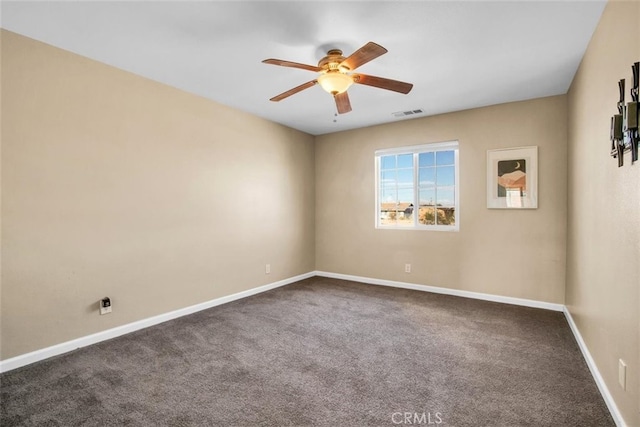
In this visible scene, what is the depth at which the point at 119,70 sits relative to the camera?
2967 millimetres

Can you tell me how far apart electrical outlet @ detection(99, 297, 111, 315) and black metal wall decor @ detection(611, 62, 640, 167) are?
3.86 m

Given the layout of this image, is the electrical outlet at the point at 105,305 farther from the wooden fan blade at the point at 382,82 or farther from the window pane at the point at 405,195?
the window pane at the point at 405,195

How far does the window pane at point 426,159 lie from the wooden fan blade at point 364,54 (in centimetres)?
261

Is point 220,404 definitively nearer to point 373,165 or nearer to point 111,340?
point 111,340

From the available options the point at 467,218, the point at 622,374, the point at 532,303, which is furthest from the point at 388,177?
the point at 622,374

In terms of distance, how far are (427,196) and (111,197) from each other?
3.93m

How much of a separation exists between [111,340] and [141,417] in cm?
136

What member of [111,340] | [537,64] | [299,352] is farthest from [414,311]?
[111,340]

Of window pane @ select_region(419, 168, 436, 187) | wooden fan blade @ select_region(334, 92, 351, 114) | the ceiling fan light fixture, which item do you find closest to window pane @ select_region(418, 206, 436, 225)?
window pane @ select_region(419, 168, 436, 187)

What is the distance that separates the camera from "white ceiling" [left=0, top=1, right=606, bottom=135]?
208 cm

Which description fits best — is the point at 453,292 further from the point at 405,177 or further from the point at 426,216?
the point at 405,177

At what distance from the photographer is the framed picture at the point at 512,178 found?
377 cm

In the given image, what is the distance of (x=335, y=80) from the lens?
2.46m

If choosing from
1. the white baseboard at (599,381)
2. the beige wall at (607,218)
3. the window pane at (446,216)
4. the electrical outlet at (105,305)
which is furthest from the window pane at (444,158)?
the electrical outlet at (105,305)
